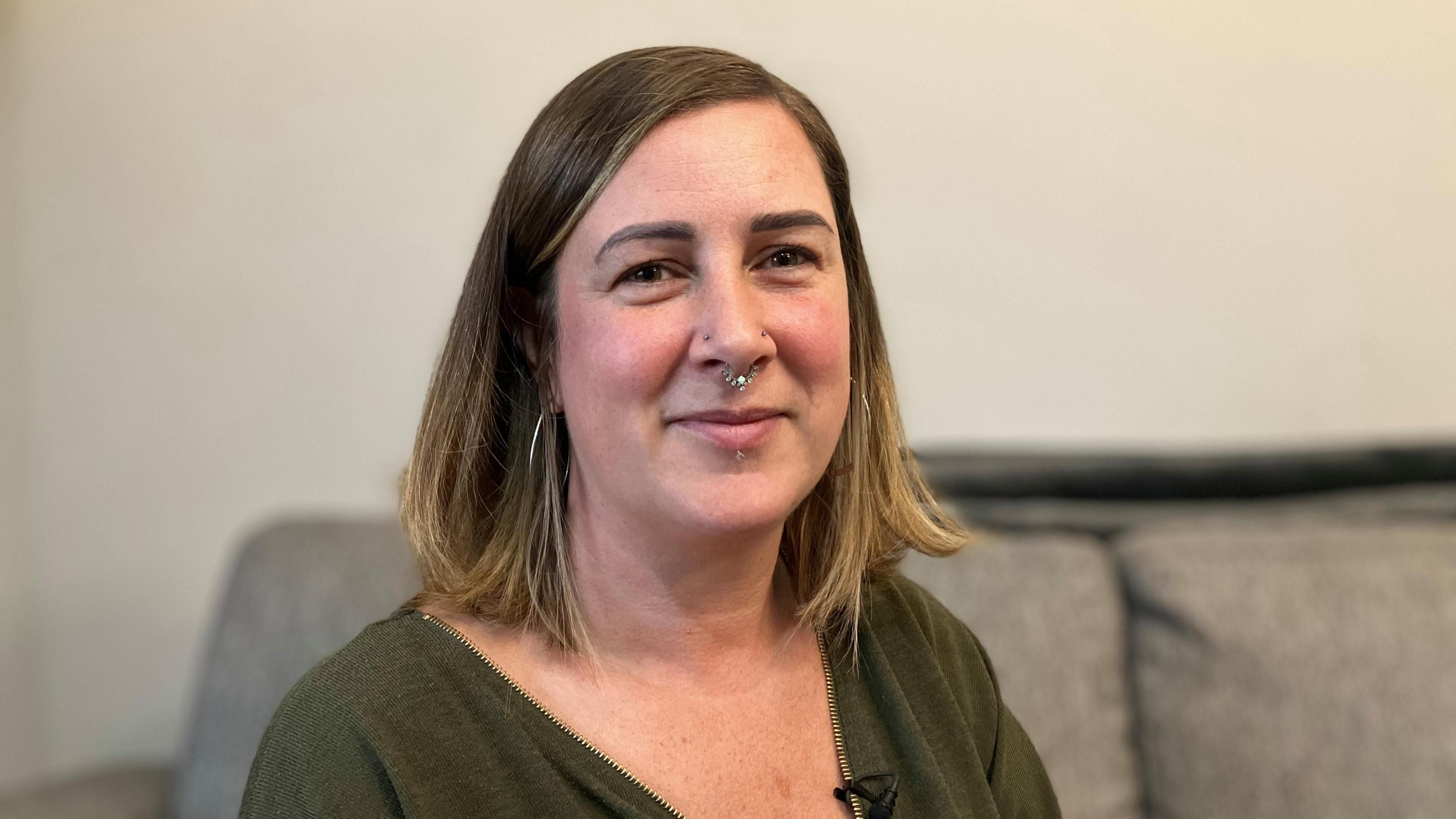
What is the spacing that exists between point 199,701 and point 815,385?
122cm

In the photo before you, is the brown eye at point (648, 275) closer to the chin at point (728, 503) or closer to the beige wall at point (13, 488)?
the chin at point (728, 503)

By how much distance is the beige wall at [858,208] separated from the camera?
2.02 metres

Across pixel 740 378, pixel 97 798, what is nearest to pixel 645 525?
pixel 740 378

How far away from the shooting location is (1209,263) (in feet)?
6.70

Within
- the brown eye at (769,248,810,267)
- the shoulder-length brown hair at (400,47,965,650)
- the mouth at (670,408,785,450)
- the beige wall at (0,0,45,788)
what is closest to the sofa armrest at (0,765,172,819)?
the beige wall at (0,0,45,788)

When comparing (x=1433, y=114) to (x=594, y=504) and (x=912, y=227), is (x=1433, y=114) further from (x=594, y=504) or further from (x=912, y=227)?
(x=594, y=504)

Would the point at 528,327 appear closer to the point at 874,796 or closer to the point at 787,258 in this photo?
the point at 787,258

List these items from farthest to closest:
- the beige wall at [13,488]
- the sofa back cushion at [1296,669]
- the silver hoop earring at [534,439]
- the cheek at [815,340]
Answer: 1. the beige wall at [13,488]
2. the sofa back cushion at [1296,669]
3. the silver hoop earring at [534,439]
4. the cheek at [815,340]

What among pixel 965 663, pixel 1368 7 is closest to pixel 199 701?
pixel 965 663

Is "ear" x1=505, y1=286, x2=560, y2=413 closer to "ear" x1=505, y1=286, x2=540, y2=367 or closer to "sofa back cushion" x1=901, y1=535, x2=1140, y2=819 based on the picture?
"ear" x1=505, y1=286, x2=540, y2=367

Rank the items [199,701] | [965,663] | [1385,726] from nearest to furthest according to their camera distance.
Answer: [965,663]
[1385,726]
[199,701]

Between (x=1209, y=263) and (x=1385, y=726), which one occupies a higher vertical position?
→ (x=1209, y=263)

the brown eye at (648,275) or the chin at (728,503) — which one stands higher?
the brown eye at (648,275)

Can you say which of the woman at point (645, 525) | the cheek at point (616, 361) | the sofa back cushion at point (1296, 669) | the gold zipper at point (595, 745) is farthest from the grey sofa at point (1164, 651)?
the cheek at point (616, 361)
